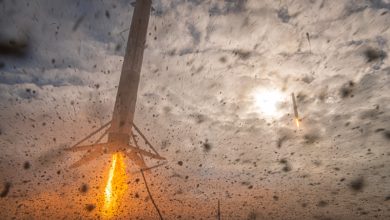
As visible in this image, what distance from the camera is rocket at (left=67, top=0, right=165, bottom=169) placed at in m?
12.9

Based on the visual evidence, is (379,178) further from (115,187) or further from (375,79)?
(115,187)

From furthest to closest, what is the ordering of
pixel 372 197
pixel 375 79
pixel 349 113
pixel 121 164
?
pixel 372 197, pixel 121 164, pixel 349 113, pixel 375 79

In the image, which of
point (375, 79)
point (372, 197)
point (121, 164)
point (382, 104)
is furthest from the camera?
point (372, 197)

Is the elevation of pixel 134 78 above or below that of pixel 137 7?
below

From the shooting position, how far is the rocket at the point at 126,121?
1292 centimetres

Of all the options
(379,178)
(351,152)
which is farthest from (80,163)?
(379,178)

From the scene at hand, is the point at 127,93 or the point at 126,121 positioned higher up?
the point at 127,93

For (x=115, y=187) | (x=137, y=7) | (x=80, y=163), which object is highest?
(x=137, y=7)

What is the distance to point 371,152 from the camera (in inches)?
517

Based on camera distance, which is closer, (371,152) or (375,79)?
(375,79)

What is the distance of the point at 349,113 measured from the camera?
35.9 feet

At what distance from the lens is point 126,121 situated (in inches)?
517

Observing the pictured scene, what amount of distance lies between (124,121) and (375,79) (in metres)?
11.1

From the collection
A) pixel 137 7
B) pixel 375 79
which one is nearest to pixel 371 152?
pixel 375 79
